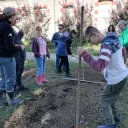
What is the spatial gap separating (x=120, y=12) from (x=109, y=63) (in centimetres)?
964

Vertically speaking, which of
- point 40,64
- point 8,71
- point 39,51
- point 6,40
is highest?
point 6,40

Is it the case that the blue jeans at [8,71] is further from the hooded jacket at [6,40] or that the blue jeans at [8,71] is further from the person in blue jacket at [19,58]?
the person in blue jacket at [19,58]

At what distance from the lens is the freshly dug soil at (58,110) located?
3773 millimetres

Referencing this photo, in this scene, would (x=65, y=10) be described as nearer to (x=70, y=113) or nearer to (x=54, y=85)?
(x=54, y=85)

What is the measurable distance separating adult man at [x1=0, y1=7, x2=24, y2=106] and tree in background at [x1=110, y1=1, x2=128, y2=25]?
8.98 metres

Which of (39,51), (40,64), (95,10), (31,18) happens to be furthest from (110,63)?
(31,18)

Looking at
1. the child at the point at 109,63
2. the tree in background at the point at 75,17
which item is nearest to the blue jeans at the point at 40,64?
the child at the point at 109,63

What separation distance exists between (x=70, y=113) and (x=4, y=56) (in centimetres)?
153

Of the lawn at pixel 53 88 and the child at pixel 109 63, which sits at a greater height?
the child at pixel 109 63

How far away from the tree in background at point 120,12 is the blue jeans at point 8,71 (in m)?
9.05

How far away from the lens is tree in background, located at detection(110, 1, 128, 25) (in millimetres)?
11914

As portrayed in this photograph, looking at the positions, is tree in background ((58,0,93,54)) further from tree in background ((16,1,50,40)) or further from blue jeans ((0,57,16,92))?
blue jeans ((0,57,16,92))

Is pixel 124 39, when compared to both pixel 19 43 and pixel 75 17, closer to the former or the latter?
pixel 19 43

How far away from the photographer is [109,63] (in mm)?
3061
